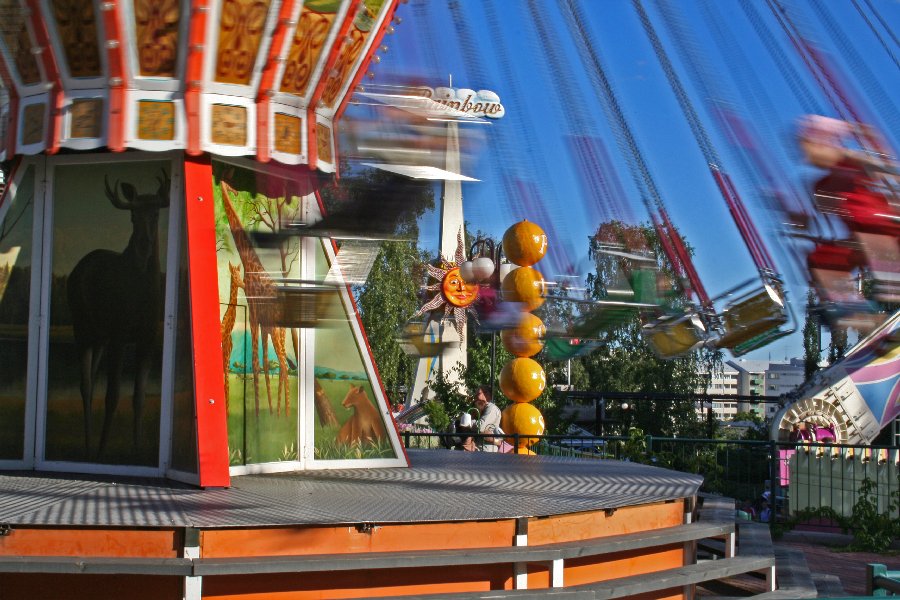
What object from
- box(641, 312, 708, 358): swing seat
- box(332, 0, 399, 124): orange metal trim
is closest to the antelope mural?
box(332, 0, 399, 124): orange metal trim

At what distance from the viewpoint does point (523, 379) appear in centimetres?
1444

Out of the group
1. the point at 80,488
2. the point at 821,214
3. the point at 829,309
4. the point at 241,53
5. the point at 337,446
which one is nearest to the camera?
the point at 821,214

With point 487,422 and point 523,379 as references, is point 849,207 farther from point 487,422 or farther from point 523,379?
point 487,422

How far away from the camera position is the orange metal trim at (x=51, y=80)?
7.28 meters

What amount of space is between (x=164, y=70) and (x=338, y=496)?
10.5ft

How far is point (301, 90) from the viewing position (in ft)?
25.7

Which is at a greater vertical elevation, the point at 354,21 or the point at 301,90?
the point at 354,21

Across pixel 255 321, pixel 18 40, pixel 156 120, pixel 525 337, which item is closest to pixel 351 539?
pixel 255 321

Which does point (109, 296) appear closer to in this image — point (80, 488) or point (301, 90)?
point (80, 488)

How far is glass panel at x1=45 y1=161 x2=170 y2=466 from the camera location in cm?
751

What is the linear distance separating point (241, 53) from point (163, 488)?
3037mm

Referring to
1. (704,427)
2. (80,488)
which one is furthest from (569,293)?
(704,427)

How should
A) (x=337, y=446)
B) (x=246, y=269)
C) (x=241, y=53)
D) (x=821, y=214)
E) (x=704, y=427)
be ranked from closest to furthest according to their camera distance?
(x=821, y=214) < (x=241, y=53) < (x=246, y=269) < (x=337, y=446) < (x=704, y=427)

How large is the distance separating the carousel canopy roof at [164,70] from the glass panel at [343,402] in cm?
139
